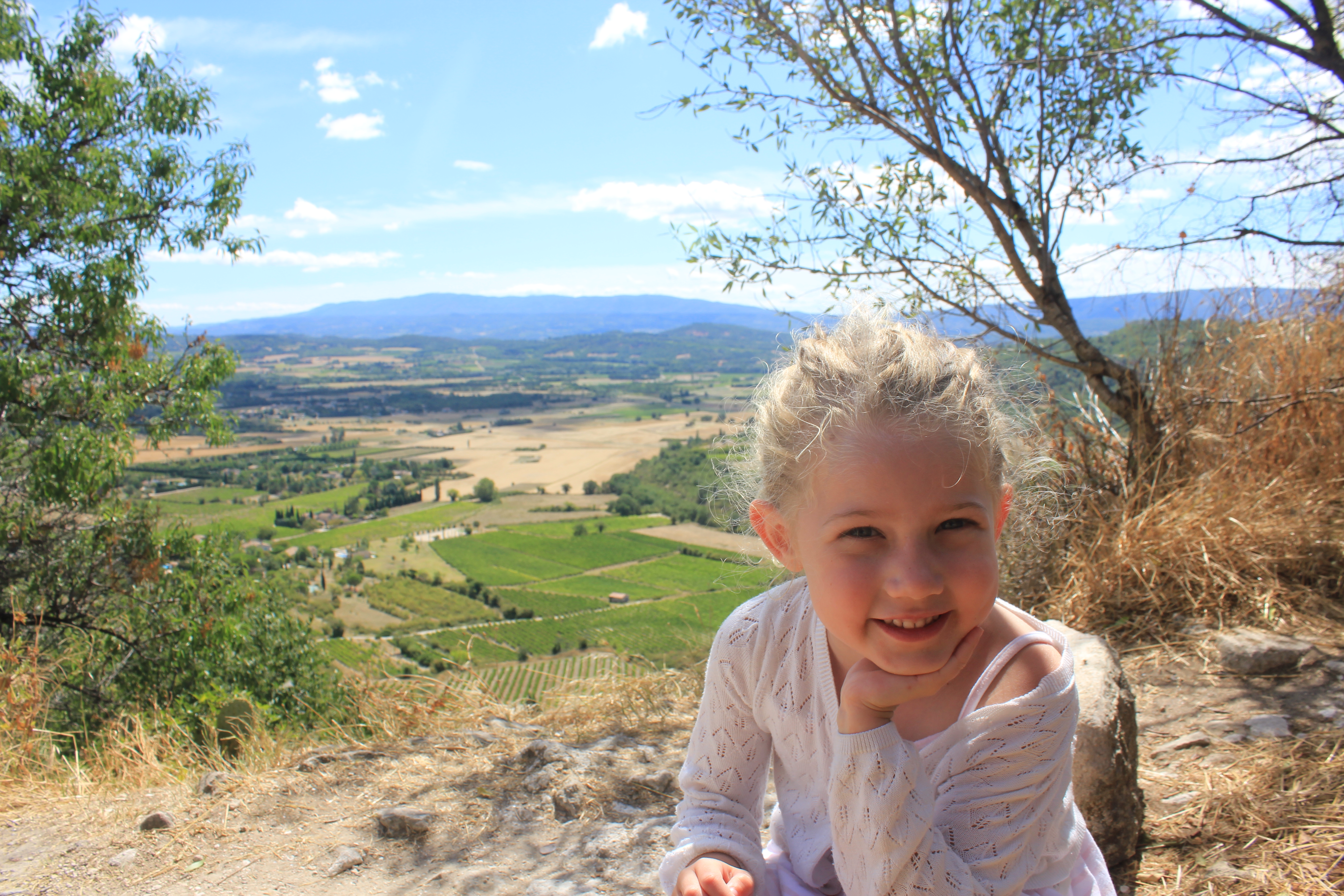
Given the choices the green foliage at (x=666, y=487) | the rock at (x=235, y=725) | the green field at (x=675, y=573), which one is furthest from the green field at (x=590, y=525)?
the rock at (x=235, y=725)

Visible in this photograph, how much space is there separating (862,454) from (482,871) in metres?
1.91

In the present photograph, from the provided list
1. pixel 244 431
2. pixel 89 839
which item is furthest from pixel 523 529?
pixel 89 839

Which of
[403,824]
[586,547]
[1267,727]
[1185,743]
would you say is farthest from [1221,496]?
[586,547]

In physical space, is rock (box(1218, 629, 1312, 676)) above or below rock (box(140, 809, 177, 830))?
above

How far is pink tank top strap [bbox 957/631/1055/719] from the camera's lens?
1.31 m

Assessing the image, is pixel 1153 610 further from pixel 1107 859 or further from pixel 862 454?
pixel 862 454

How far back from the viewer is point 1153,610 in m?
3.62

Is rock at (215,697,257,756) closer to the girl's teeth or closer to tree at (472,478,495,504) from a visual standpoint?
the girl's teeth

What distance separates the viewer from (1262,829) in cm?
210

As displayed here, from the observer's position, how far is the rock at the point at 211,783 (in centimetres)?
283

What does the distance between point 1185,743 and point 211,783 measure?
3700 mm

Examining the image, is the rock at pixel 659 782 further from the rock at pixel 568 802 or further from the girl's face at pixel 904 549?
the girl's face at pixel 904 549

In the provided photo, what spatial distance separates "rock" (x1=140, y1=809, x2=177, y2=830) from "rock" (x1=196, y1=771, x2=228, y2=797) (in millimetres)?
175

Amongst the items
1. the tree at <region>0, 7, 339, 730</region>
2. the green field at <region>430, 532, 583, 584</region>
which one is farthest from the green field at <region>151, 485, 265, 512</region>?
the tree at <region>0, 7, 339, 730</region>
